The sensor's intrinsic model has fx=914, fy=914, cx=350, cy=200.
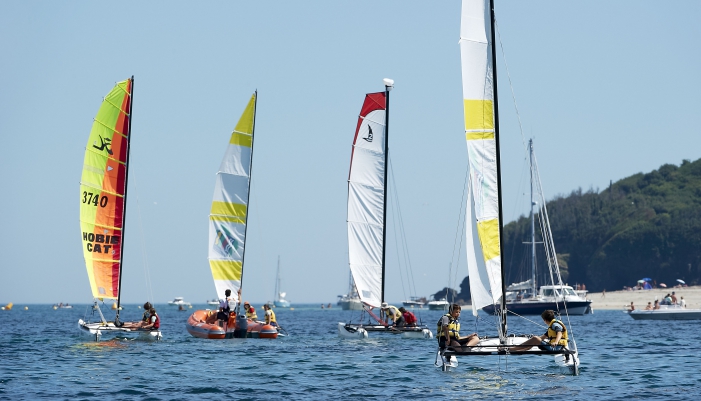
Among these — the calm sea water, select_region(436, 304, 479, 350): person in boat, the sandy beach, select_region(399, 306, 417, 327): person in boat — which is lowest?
the calm sea water

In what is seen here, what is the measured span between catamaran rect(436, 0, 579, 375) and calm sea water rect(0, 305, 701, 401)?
1667mm

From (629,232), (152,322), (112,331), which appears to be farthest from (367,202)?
(629,232)

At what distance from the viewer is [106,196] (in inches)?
1374

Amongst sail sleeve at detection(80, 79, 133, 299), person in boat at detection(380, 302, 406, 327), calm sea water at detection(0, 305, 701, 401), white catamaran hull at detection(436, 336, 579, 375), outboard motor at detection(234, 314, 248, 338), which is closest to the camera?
calm sea water at detection(0, 305, 701, 401)

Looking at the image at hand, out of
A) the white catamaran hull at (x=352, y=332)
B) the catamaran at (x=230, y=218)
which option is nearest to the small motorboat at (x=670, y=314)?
the white catamaran hull at (x=352, y=332)

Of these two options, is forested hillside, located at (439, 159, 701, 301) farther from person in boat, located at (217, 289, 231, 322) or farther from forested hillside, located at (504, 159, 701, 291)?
person in boat, located at (217, 289, 231, 322)

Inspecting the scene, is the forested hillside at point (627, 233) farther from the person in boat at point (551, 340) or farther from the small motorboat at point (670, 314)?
the person in boat at point (551, 340)

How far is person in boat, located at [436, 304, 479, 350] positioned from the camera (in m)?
20.8

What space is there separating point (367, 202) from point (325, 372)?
1502 centimetres

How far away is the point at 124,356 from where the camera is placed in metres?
28.0

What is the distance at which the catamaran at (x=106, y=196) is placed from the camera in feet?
114

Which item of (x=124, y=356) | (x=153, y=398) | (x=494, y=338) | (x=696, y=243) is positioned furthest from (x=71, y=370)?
(x=696, y=243)

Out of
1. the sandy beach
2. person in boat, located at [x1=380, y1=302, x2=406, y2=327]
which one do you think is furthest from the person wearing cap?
the sandy beach

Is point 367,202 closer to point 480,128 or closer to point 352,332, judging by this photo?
point 352,332
